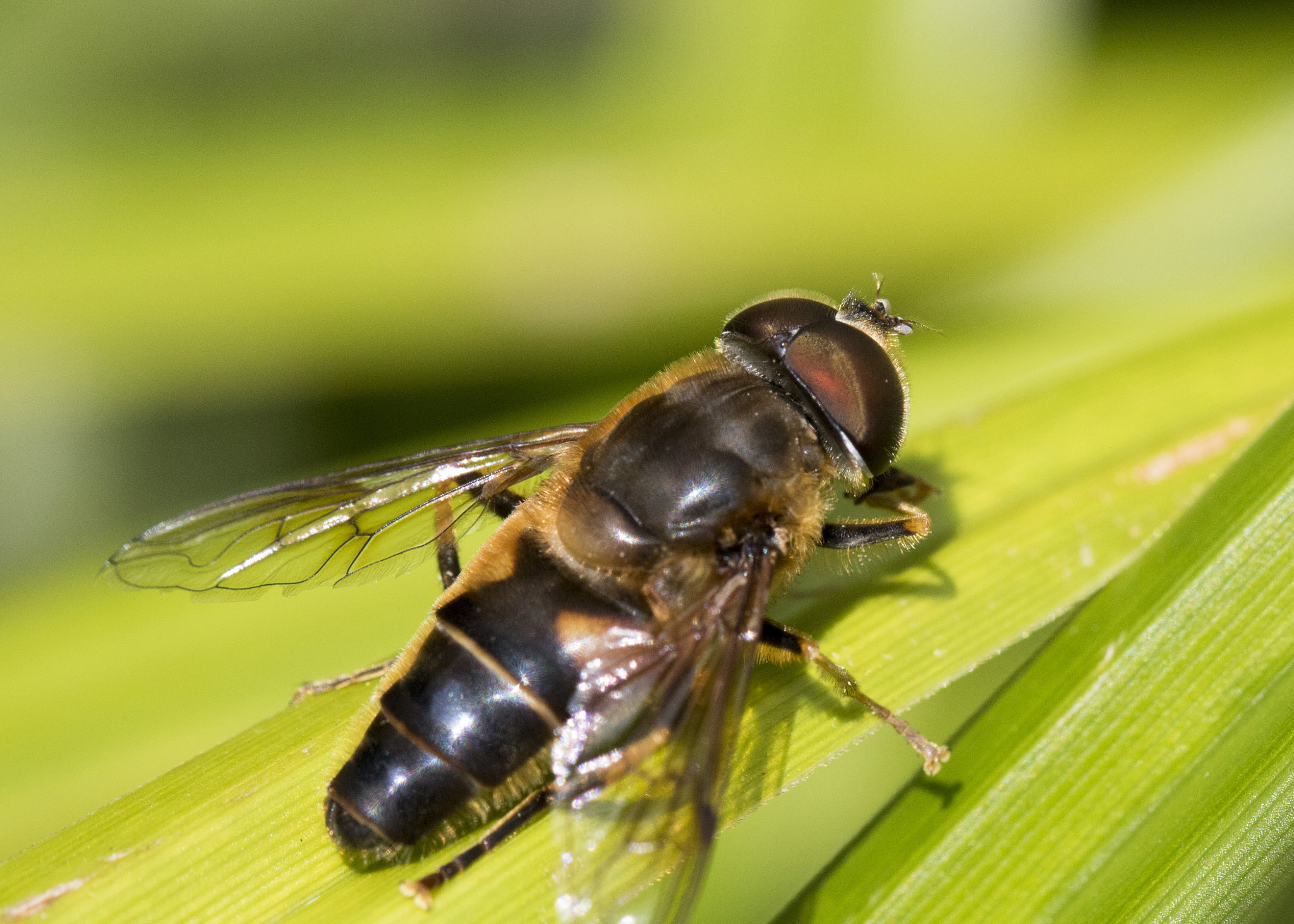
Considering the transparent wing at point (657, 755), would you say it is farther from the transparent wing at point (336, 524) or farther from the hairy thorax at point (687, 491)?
the transparent wing at point (336, 524)

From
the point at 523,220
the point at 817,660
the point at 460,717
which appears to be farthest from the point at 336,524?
the point at 523,220

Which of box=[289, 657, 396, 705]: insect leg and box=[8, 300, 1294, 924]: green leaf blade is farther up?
box=[8, 300, 1294, 924]: green leaf blade

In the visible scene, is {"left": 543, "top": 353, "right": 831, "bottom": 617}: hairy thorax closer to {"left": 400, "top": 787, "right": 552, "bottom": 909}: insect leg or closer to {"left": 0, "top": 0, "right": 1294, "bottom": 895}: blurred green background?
{"left": 400, "top": 787, "right": 552, "bottom": 909}: insect leg

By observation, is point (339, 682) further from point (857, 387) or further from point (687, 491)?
point (857, 387)

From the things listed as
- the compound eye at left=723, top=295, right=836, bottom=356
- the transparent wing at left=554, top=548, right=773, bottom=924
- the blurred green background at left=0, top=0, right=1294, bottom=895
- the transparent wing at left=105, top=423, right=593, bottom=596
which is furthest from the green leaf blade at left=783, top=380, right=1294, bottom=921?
the blurred green background at left=0, top=0, right=1294, bottom=895

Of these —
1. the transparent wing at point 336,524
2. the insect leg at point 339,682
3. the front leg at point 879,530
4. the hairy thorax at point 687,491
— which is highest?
the hairy thorax at point 687,491

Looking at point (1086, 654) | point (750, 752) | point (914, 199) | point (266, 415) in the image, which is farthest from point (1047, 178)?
point (266, 415)

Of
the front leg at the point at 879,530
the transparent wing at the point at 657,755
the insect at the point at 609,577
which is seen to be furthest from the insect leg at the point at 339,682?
the front leg at the point at 879,530
